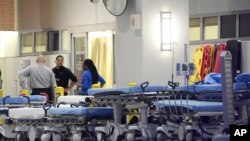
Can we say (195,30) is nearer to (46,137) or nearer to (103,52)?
(103,52)

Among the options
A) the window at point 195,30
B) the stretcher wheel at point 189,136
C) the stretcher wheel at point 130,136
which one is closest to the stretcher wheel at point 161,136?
the stretcher wheel at point 130,136

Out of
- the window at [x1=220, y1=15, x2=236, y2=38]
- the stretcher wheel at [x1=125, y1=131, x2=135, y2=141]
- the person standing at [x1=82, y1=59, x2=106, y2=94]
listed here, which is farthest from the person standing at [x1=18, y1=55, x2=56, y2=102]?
the stretcher wheel at [x1=125, y1=131, x2=135, y2=141]

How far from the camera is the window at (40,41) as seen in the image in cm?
2108

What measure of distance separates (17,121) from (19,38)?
1026cm

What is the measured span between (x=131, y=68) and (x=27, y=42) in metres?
7.60

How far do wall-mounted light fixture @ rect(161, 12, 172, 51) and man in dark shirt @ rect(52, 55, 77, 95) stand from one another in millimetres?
3159

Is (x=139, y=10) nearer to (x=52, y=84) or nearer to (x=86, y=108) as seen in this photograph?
(x=52, y=84)

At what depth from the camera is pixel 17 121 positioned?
11.8m

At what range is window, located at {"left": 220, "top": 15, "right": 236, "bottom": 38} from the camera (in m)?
16.7

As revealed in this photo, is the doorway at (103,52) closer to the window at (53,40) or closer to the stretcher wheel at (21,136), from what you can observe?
the window at (53,40)

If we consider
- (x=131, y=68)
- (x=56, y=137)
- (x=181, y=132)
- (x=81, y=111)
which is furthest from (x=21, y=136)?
(x=131, y=68)

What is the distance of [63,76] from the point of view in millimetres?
17172

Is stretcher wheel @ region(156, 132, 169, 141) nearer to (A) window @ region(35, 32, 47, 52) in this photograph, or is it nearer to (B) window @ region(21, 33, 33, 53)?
(A) window @ region(35, 32, 47, 52)

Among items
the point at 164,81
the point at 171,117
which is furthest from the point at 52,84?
the point at 171,117
